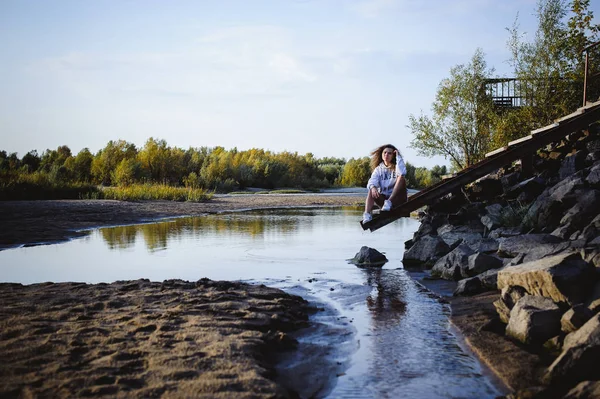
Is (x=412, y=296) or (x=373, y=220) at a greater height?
(x=373, y=220)

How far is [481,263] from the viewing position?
Result: 899 cm

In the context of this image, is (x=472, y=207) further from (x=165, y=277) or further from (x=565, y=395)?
(x=565, y=395)

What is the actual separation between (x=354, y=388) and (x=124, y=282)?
494cm

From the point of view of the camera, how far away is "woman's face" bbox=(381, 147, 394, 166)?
10438 millimetres

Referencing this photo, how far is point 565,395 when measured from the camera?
13.9 feet

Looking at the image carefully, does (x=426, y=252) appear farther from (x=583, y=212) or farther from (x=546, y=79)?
(x=546, y=79)

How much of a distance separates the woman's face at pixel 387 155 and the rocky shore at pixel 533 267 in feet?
6.72

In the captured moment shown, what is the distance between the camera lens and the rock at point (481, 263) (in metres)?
8.91

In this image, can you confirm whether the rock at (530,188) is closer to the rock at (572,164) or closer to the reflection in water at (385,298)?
the rock at (572,164)

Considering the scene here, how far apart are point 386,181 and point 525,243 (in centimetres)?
279

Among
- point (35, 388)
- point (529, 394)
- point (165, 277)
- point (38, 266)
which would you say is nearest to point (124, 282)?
point (165, 277)

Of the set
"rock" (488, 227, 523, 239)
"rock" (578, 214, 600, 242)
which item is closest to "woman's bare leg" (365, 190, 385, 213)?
"rock" (488, 227, 523, 239)

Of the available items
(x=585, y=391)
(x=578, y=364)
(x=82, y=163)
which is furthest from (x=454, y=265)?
(x=82, y=163)

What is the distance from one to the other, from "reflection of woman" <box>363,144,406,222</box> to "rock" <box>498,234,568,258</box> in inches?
79.8
